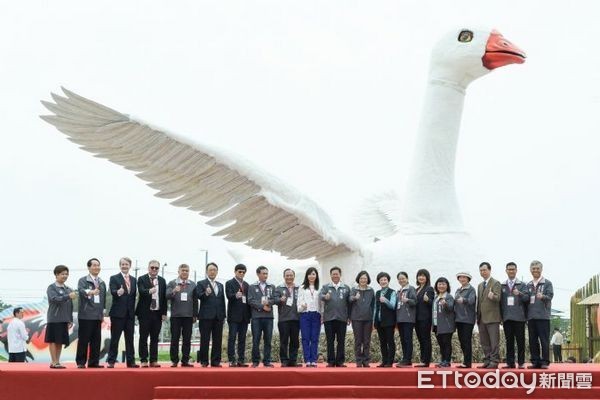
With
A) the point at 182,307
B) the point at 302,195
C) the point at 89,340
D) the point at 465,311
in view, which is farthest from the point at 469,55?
the point at 89,340

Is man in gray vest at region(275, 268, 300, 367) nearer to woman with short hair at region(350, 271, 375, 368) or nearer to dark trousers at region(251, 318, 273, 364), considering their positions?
dark trousers at region(251, 318, 273, 364)

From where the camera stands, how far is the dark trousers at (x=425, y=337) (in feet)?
33.7

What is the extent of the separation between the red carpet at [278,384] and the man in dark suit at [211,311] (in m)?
0.99

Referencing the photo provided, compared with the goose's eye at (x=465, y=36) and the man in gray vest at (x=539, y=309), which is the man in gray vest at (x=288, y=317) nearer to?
the man in gray vest at (x=539, y=309)

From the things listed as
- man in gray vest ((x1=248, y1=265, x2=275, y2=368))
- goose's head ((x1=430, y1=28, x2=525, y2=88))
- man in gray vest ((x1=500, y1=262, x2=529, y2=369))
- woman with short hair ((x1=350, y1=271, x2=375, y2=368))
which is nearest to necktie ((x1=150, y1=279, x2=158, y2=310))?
man in gray vest ((x1=248, y1=265, x2=275, y2=368))

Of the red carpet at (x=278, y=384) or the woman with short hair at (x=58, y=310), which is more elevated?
the woman with short hair at (x=58, y=310)

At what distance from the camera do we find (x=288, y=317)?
34.3ft

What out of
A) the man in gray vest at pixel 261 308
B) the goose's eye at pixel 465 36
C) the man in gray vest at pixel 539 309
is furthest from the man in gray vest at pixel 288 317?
the goose's eye at pixel 465 36

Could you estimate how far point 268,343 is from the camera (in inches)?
409

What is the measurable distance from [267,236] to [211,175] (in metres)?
1.54

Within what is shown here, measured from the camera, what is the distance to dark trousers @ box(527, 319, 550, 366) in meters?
9.80

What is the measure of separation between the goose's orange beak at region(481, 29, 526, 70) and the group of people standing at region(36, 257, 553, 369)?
14.9 ft

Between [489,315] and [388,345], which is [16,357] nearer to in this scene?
[388,345]

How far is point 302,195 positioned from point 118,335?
3251 millimetres
